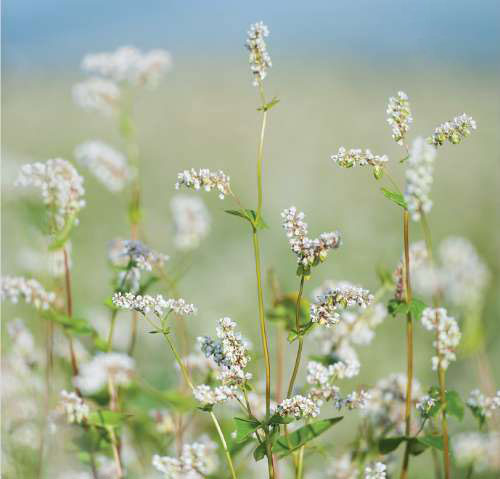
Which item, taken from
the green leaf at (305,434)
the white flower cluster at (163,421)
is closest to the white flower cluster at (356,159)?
the green leaf at (305,434)

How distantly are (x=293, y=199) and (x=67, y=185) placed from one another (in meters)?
3.76

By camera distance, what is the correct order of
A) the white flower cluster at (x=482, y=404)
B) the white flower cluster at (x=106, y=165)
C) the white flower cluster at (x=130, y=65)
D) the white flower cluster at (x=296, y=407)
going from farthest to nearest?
the white flower cluster at (x=130, y=65)
the white flower cluster at (x=106, y=165)
the white flower cluster at (x=482, y=404)
the white flower cluster at (x=296, y=407)

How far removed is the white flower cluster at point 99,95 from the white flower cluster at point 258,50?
122 cm

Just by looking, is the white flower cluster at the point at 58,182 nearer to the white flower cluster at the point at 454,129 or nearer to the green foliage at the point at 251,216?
the green foliage at the point at 251,216

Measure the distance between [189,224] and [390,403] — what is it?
0.96 metres

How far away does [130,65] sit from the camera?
2.61 m

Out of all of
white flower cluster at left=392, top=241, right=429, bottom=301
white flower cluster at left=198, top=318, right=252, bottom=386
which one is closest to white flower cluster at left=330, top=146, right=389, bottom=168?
white flower cluster at left=392, top=241, right=429, bottom=301

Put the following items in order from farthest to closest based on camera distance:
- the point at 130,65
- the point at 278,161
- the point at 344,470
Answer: the point at 278,161
the point at 130,65
the point at 344,470

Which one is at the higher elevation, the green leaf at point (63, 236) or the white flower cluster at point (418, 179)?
the green leaf at point (63, 236)

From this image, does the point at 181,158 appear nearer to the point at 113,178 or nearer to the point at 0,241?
the point at 0,241

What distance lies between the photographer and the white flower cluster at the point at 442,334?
4.90 ft

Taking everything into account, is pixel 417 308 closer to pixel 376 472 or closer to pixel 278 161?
pixel 376 472

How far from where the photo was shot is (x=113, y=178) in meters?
2.42

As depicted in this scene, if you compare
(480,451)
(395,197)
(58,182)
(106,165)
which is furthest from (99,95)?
(480,451)
